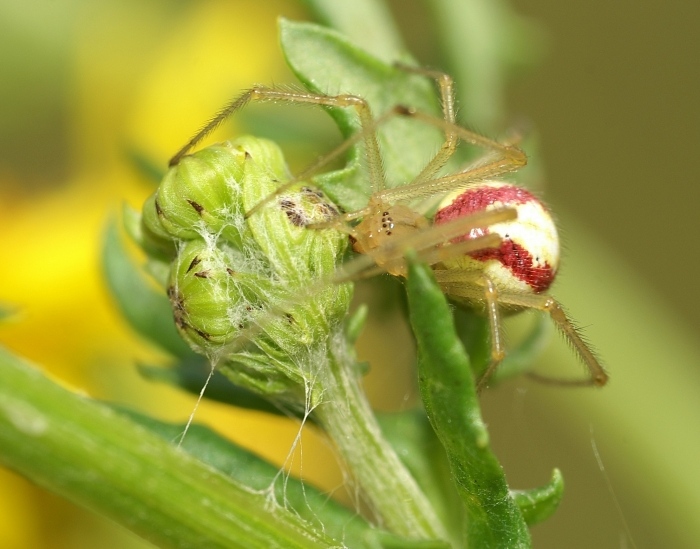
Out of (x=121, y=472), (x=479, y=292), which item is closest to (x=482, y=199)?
(x=479, y=292)

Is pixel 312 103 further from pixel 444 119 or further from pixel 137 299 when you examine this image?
Answer: pixel 137 299

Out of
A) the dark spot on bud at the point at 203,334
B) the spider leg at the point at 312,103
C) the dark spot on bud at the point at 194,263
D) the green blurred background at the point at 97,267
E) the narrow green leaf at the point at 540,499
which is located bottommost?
the green blurred background at the point at 97,267

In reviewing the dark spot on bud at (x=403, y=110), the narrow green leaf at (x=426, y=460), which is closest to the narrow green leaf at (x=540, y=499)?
the narrow green leaf at (x=426, y=460)

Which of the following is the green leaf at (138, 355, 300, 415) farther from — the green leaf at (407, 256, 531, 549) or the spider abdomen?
the spider abdomen

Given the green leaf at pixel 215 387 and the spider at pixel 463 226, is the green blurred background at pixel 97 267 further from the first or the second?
the green leaf at pixel 215 387

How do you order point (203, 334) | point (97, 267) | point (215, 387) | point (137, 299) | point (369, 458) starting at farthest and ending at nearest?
point (97, 267)
point (137, 299)
point (215, 387)
point (369, 458)
point (203, 334)

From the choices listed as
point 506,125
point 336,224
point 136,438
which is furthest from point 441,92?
point 136,438

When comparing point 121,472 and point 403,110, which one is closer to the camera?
point 121,472
